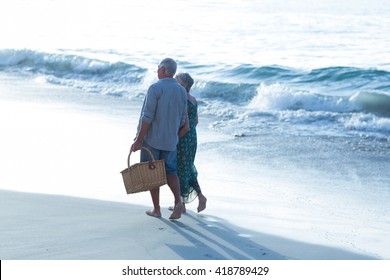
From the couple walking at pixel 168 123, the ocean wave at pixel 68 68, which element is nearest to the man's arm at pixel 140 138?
the couple walking at pixel 168 123

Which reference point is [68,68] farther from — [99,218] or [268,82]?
[99,218]

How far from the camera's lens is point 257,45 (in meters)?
27.2

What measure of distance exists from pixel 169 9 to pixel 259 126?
30.2m

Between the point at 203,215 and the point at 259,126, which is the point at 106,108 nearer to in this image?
the point at 259,126

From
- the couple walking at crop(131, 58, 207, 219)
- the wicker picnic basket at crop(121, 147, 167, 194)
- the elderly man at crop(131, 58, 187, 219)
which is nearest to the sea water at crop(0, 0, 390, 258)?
the couple walking at crop(131, 58, 207, 219)

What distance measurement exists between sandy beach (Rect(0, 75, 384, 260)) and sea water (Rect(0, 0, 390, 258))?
0.38 meters

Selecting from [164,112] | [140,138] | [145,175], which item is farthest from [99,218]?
[164,112]

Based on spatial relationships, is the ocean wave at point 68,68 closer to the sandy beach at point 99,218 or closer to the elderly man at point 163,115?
the sandy beach at point 99,218

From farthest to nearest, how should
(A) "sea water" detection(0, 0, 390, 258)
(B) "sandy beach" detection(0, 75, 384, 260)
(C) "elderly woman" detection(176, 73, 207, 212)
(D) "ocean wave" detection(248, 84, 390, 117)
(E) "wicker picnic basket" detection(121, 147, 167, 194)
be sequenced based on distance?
(D) "ocean wave" detection(248, 84, 390, 117) < (A) "sea water" detection(0, 0, 390, 258) < (C) "elderly woman" detection(176, 73, 207, 212) < (E) "wicker picnic basket" detection(121, 147, 167, 194) < (B) "sandy beach" detection(0, 75, 384, 260)

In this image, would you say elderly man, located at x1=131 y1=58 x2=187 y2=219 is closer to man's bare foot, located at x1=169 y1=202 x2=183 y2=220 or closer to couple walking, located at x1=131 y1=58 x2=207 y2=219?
couple walking, located at x1=131 y1=58 x2=207 y2=219

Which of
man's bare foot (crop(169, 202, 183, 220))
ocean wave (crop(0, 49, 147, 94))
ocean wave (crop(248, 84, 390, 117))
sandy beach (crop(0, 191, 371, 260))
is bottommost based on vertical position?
sandy beach (crop(0, 191, 371, 260))

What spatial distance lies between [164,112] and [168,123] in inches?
4.1

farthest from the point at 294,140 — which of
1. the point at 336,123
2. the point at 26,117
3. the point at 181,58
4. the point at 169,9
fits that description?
the point at 169,9

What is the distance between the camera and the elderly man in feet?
21.4
